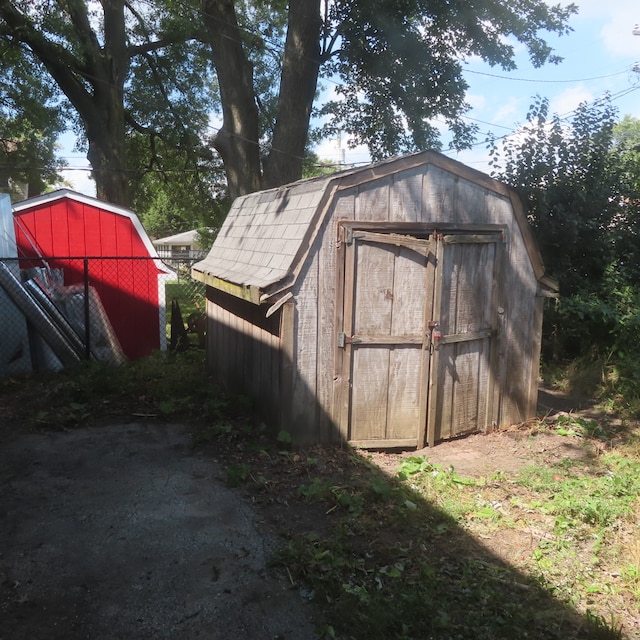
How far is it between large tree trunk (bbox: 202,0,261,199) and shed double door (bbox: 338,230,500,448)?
6.67m

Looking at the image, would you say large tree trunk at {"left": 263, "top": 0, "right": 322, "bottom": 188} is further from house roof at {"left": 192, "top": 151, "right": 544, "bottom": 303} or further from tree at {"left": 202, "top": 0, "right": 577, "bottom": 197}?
house roof at {"left": 192, "top": 151, "right": 544, "bottom": 303}

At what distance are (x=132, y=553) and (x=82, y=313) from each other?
6639 millimetres

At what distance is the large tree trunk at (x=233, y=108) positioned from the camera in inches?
463

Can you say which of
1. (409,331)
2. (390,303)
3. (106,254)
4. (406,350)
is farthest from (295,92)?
(406,350)

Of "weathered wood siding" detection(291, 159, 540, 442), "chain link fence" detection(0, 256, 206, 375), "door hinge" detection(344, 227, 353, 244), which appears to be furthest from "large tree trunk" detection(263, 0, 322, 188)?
"door hinge" detection(344, 227, 353, 244)

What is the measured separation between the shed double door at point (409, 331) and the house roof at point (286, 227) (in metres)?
0.47

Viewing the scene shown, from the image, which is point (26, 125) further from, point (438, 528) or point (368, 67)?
point (438, 528)

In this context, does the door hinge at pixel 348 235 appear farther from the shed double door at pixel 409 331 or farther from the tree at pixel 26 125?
the tree at pixel 26 125

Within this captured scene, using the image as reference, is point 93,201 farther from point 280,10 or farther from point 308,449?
point 280,10

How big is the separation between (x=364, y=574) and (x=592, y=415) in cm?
509

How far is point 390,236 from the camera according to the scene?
5746mm

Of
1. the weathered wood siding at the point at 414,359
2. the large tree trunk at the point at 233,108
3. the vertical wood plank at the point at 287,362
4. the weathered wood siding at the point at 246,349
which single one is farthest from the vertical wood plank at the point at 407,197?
the large tree trunk at the point at 233,108

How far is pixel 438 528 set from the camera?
426 cm

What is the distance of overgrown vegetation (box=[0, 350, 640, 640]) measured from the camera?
10.5 ft
